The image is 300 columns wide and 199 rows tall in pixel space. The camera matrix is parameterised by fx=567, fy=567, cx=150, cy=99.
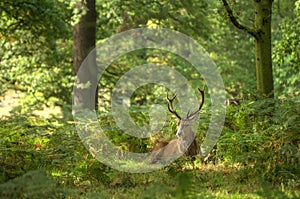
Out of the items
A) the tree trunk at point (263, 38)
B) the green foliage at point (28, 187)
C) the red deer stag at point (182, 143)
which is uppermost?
the tree trunk at point (263, 38)

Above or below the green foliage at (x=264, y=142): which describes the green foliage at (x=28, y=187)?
A: below

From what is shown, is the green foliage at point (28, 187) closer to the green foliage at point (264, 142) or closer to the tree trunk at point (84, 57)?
Answer: the green foliage at point (264, 142)

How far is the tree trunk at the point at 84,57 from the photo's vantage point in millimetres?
15914

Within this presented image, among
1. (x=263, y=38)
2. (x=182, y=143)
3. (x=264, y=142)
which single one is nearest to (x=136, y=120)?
(x=182, y=143)

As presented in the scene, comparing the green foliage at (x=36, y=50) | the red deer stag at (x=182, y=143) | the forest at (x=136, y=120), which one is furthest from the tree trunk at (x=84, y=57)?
the red deer stag at (x=182, y=143)

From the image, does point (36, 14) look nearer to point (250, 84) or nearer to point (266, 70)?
point (266, 70)

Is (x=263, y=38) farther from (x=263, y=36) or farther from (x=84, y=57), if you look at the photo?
(x=84, y=57)

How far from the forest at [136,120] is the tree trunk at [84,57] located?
31mm

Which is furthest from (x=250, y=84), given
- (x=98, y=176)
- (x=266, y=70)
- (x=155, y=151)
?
(x=98, y=176)

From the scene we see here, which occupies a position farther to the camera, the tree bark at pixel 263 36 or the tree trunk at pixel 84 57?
the tree trunk at pixel 84 57

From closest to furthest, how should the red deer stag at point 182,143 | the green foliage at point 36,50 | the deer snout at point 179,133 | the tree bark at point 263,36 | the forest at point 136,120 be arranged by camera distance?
the forest at point 136,120 → the red deer stag at point 182,143 → the deer snout at point 179,133 → the tree bark at point 263,36 → the green foliage at point 36,50

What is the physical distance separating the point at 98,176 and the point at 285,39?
255 inches

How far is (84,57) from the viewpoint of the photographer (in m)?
16.0

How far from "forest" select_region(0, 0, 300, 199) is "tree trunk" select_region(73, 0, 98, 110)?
0.03m
